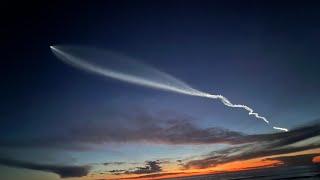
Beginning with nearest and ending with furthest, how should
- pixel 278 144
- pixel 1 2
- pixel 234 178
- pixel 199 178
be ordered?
pixel 1 2 → pixel 278 144 → pixel 199 178 → pixel 234 178

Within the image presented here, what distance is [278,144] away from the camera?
5.19 m

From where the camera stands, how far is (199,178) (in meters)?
5.56

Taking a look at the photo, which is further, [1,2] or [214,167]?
[214,167]

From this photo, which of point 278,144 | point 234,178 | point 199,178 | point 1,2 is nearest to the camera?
point 1,2

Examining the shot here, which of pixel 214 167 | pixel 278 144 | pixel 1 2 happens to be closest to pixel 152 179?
pixel 214 167

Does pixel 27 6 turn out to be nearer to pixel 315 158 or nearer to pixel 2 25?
pixel 2 25

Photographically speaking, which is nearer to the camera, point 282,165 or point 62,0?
point 62,0

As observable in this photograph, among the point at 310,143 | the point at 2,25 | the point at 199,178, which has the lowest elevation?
the point at 199,178

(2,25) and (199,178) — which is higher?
(2,25)

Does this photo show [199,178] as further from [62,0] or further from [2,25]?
[2,25]

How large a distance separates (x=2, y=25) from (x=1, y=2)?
0.31m

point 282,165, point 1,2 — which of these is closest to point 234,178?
point 282,165

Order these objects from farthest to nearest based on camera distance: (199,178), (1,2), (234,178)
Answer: (234,178)
(199,178)
(1,2)

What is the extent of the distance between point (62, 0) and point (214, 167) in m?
3.24
